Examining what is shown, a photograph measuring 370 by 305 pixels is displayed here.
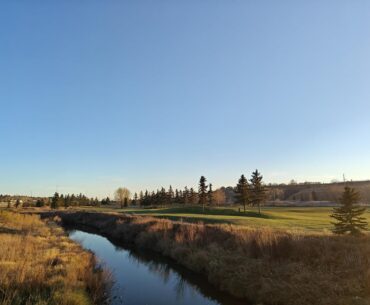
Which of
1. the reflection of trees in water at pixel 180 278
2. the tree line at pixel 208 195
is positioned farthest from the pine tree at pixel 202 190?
the reflection of trees in water at pixel 180 278

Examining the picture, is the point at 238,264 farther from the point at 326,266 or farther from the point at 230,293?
the point at 326,266

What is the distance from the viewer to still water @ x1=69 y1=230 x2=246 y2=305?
47.8 feet

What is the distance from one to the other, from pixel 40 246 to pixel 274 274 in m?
13.8

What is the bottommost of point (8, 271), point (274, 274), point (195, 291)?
point (195, 291)

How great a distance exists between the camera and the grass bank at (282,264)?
472 inches

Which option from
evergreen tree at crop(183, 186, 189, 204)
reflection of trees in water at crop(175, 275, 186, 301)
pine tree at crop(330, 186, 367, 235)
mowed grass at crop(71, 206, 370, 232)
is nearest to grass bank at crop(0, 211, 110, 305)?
reflection of trees in water at crop(175, 275, 186, 301)

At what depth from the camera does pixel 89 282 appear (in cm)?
1343

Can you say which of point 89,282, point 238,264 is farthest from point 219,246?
point 89,282

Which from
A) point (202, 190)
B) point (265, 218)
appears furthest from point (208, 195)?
point (265, 218)

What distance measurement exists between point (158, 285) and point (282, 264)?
6730mm

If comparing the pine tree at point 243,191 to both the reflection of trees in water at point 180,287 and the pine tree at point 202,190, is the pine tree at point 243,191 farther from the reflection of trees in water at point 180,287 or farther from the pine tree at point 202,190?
the reflection of trees in water at point 180,287

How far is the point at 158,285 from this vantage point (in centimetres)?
1727

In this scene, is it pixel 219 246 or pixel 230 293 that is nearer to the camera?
pixel 230 293

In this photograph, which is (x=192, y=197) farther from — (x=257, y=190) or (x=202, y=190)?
(x=257, y=190)
